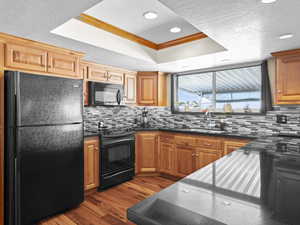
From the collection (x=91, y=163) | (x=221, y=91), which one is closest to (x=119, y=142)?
(x=91, y=163)

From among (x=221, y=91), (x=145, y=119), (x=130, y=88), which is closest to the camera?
(x=221, y=91)

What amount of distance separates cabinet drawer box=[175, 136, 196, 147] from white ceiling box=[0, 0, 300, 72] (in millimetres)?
1563

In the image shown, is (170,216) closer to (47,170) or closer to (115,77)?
(47,170)

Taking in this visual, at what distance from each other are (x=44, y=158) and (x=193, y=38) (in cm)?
262

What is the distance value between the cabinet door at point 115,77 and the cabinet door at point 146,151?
3.67ft

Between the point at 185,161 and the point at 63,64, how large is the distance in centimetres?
252

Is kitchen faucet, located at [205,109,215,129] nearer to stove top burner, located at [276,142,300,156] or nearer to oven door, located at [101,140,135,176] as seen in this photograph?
oven door, located at [101,140,135,176]

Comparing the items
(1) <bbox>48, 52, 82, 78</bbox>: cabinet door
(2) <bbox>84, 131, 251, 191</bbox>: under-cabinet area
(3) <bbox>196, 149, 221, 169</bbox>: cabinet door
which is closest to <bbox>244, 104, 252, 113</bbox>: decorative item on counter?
(2) <bbox>84, 131, 251, 191</bbox>: under-cabinet area

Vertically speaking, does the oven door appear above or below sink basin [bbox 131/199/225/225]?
below

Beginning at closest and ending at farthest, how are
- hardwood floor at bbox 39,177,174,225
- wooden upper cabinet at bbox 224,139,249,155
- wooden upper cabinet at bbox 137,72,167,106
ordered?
1. hardwood floor at bbox 39,177,174,225
2. wooden upper cabinet at bbox 224,139,249,155
3. wooden upper cabinet at bbox 137,72,167,106

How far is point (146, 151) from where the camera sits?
3.58m

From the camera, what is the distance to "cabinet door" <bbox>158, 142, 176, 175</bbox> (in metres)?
3.43

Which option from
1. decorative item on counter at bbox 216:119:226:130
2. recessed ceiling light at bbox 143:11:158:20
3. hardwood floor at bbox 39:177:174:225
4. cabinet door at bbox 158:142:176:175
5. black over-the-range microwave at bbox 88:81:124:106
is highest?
recessed ceiling light at bbox 143:11:158:20

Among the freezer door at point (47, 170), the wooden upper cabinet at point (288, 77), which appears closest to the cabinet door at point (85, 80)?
the freezer door at point (47, 170)
